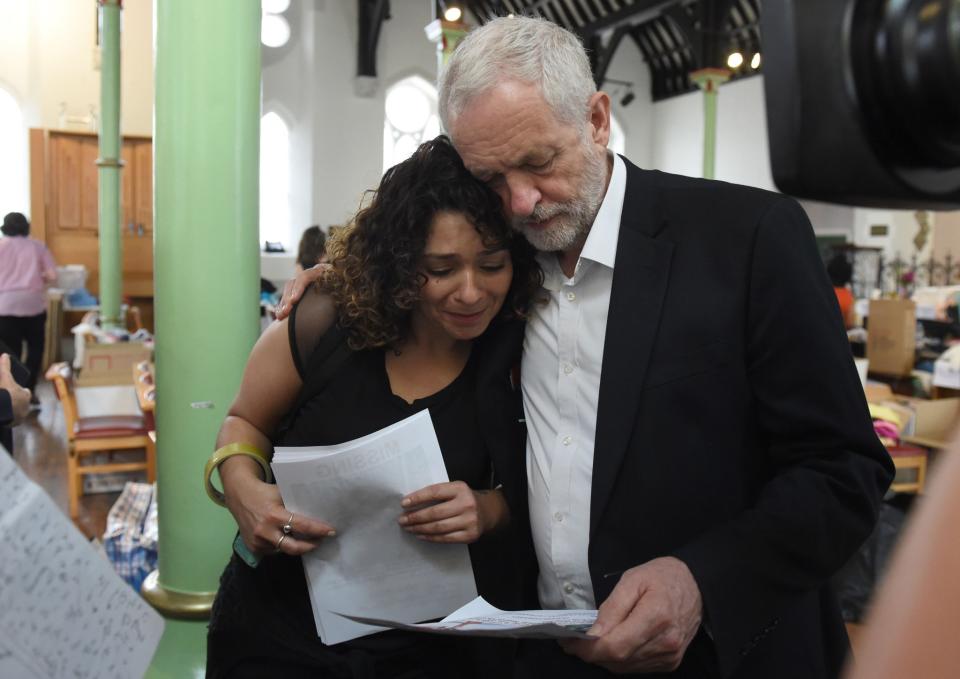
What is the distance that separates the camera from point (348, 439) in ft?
5.34

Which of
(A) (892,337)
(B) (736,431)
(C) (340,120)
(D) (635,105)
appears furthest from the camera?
(D) (635,105)

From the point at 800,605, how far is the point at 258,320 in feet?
6.69

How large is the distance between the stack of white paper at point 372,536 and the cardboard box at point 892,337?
513 cm

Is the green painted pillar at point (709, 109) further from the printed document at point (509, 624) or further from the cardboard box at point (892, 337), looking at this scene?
the printed document at point (509, 624)

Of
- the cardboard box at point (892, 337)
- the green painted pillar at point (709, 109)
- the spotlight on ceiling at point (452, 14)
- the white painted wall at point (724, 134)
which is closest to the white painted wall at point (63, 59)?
the spotlight on ceiling at point (452, 14)

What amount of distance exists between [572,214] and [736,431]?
1.47 feet

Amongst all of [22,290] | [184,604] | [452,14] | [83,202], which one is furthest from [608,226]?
[83,202]

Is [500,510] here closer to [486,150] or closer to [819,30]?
[486,150]

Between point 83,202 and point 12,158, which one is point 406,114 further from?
point 12,158

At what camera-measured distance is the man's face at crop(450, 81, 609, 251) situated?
1466mm

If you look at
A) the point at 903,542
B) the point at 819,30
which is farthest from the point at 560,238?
the point at 903,542

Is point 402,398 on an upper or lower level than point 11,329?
upper

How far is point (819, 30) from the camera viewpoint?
546mm

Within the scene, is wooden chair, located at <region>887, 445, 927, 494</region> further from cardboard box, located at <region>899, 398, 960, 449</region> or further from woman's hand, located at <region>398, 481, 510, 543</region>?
woman's hand, located at <region>398, 481, 510, 543</region>
